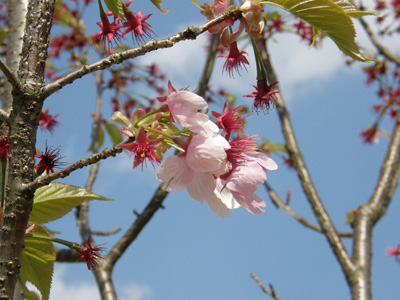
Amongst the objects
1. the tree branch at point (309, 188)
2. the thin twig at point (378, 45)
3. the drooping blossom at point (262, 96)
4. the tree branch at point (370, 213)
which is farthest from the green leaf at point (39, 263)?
the thin twig at point (378, 45)

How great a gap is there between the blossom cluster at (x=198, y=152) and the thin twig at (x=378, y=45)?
10.1 ft

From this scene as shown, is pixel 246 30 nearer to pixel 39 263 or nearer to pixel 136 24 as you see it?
pixel 136 24

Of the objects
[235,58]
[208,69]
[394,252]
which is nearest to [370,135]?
[394,252]

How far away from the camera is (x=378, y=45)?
11.6ft

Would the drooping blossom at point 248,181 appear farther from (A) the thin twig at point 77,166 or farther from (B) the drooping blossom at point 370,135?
(B) the drooping blossom at point 370,135

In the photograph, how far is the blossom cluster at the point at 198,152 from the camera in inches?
28.1

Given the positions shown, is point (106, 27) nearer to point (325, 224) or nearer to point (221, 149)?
point (221, 149)

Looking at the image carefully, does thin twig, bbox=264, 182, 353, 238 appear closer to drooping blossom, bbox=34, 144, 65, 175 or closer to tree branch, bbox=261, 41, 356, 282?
tree branch, bbox=261, 41, 356, 282

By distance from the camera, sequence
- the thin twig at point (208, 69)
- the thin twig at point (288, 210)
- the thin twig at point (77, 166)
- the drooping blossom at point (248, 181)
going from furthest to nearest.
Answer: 1. the thin twig at point (288, 210)
2. the thin twig at point (208, 69)
3. the drooping blossom at point (248, 181)
4. the thin twig at point (77, 166)

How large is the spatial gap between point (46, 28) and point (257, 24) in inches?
15.6

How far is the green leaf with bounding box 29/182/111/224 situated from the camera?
0.92 m

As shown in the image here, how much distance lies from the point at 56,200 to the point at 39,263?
0.15 m

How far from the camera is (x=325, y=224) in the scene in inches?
88.0

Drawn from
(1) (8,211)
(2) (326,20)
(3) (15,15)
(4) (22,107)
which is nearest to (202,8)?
(2) (326,20)
